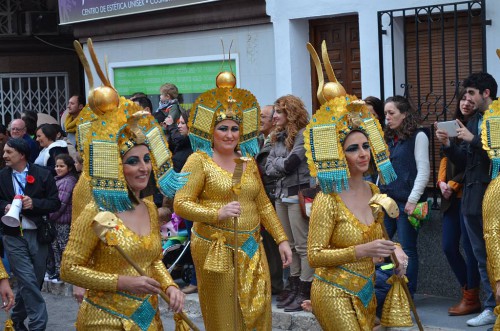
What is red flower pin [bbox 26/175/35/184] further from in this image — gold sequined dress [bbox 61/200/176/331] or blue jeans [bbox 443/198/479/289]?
gold sequined dress [bbox 61/200/176/331]

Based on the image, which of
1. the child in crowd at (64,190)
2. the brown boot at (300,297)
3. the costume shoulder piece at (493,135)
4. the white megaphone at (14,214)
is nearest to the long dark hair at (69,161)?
the child in crowd at (64,190)

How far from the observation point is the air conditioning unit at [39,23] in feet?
59.9

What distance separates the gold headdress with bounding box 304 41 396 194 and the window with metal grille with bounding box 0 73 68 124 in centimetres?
1224

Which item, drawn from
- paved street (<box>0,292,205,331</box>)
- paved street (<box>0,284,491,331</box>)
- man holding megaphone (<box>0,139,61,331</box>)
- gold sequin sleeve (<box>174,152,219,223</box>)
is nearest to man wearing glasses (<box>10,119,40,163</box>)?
paved street (<box>0,292,205,331</box>)

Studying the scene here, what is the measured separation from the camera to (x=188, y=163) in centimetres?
766

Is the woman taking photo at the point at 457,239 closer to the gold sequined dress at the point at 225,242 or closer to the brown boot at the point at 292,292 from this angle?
the brown boot at the point at 292,292

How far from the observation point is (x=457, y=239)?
9.12 meters

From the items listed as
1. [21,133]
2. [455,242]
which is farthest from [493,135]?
[21,133]

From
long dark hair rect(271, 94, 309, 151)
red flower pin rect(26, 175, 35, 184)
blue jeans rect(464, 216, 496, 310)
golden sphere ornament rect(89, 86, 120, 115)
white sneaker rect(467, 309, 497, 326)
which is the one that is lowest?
white sneaker rect(467, 309, 497, 326)

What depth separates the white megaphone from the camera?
9.06 meters

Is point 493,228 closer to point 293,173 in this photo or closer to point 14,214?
point 293,173

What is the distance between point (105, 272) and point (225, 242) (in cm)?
192

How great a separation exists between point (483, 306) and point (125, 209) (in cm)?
441

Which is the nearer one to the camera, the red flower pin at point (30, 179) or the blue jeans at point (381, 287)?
the blue jeans at point (381, 287)
